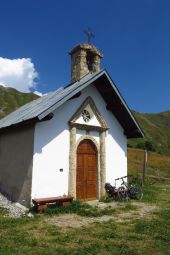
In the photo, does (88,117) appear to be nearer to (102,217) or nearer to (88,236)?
(102,217)

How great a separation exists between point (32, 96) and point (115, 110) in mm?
151448

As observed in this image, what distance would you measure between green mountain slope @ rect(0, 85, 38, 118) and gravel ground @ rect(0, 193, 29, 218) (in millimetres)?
112034

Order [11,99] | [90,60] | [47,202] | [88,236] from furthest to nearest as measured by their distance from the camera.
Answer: [11,99] < [90,60] < [47,202] < [88,236]

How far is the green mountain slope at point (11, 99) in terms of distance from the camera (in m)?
132

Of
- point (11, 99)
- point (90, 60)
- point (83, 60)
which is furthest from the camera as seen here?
point (11, 99)

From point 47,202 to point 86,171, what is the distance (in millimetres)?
3712

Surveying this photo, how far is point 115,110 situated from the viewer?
17297 millimetres

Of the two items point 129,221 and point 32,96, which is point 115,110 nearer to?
point 129,221

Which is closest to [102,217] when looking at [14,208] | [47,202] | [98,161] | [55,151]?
[47,202]

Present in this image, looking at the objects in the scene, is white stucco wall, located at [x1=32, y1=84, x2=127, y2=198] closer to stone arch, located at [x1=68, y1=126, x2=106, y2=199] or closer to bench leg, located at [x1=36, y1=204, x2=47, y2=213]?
stone arch, located at [x1=68, y1=126, x2=106, y2=199]

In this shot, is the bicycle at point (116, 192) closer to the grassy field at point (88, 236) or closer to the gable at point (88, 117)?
the gable at point (88, 117)

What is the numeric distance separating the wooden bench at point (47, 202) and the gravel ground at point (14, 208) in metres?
0.53

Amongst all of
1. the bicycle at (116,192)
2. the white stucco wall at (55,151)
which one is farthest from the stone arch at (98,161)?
the bicycle at (116,192)

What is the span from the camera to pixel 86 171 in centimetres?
1559
